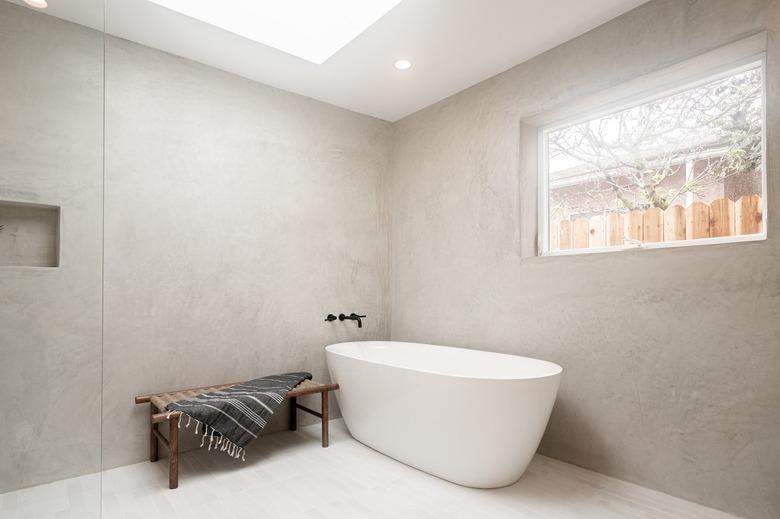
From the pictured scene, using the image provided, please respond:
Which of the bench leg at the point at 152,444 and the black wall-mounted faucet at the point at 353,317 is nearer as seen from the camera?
the bench leg at the point at 152,444

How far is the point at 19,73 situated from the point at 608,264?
2476 millimetres

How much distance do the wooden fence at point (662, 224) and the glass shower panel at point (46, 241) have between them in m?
2.44

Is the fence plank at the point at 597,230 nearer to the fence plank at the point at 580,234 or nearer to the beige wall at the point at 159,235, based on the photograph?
the fence plank at the point at 580,234

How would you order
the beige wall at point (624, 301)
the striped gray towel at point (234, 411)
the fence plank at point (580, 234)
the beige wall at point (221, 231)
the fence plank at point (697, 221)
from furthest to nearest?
the fence plank at point (580, 234) → the beige wall at point (221, 231) → the striped gray towel at point (234, 411) → the fence plank at point (697, 221) → the beige wall at point (624, 301)

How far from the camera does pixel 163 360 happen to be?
263cm

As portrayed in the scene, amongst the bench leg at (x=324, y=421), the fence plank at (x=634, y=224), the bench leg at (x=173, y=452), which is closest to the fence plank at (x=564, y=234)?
the fence plank at (x=634, y=224)

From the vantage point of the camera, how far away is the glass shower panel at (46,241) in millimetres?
1015

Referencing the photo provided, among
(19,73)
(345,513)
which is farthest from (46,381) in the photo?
(345,513)

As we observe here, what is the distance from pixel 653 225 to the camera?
92.7 inches

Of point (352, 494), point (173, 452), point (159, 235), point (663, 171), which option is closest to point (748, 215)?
point (663, 171)

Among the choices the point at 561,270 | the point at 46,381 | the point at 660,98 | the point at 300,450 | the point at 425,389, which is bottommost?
the point at 300,450

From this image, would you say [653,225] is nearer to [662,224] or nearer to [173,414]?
[662,224]

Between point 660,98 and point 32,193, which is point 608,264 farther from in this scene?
point 32,193

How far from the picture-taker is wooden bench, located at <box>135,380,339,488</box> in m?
2.19
